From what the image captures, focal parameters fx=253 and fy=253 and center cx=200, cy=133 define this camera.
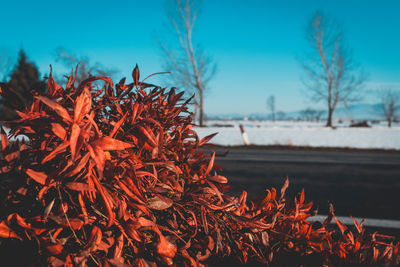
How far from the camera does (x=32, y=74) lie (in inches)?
1142

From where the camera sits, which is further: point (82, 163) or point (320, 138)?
point (320, 138)

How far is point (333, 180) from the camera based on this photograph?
18.1ft

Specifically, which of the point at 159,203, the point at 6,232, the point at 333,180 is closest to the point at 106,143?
the point at 159,203

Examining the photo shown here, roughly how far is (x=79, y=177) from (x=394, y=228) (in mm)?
3477

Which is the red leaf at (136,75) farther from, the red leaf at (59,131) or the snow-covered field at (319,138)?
the snow-covered field at (319,138)

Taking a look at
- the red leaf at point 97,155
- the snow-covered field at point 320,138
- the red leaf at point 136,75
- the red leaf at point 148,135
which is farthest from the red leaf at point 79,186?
the snow-covered field at point 320,138

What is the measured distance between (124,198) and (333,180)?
5.72 m

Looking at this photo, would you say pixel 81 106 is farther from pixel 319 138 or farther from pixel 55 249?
pixel 319 138

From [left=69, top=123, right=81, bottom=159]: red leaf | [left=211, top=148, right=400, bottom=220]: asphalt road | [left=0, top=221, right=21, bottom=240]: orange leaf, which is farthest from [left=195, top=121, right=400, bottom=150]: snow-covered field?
[left=69, top=123, right=81, bottom=159]: red leaf

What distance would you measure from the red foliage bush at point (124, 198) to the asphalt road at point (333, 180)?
216cm

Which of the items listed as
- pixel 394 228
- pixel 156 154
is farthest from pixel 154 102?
pixel 394 228

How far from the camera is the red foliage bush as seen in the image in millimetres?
737

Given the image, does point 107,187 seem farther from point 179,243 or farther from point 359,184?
point 359,184

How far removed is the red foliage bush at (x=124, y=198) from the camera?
737 mm
